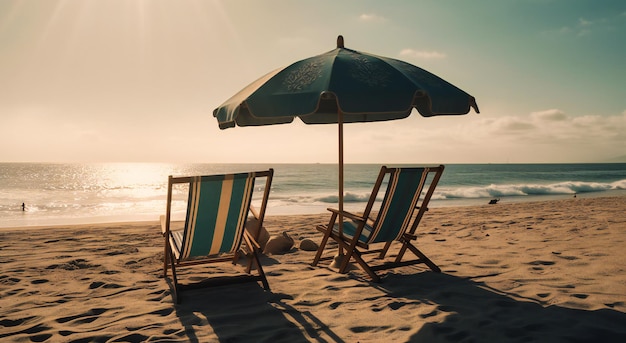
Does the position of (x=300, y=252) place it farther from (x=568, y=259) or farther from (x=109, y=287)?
(x=568, y=259)

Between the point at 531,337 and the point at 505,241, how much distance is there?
3626 millimetres

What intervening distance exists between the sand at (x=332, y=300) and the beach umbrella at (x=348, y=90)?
1.55m

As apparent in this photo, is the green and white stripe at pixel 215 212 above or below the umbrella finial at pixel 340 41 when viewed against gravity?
below

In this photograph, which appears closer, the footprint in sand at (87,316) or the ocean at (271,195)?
the footprint in sand at (87,316)

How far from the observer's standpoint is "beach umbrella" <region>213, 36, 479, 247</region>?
10.4ft

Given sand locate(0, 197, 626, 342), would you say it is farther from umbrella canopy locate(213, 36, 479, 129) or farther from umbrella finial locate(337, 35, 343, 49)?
umbrella finial locate(337, 35, 343, 49)

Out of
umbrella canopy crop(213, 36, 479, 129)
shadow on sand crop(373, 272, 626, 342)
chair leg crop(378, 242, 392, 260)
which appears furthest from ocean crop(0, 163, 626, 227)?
shadow on sand crop(373, 272, 626, 342)

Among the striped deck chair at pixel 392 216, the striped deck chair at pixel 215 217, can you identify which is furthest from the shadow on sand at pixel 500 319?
the striped deck chair at pixel 215 217

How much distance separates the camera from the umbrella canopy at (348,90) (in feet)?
10.4

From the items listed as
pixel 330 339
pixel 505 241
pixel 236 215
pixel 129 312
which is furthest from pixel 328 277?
pixel 505 241

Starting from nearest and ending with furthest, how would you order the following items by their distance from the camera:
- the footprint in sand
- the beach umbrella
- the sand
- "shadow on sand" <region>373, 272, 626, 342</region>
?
"shadow on sand" <region>373, 272, 626, 342</region> → the sand → the footprint in sand → the beach umbrella

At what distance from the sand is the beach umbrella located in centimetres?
155

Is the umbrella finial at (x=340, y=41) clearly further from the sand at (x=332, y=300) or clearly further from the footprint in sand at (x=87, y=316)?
the footprint in sand at (x=87, y=316)

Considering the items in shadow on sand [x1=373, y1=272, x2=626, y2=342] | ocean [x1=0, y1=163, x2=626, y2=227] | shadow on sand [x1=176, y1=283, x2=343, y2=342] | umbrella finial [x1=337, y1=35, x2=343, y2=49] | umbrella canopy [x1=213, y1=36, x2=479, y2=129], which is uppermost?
umbrella finial [x1=337, y1=35, x2=343, y2=49]
